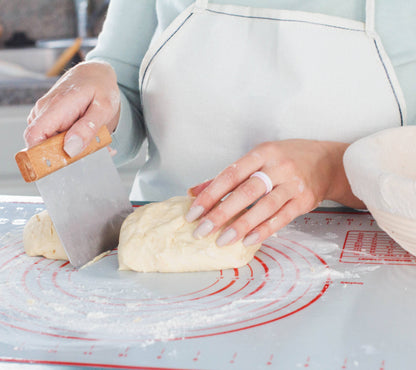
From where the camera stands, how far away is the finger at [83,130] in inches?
31.5

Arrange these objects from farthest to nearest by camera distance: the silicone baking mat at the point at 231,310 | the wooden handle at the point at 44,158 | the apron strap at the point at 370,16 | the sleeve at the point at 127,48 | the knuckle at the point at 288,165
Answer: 1. the sleeve at the point at 127,48
2. the apron strap at the point at 370,16
3. the knuckle at the point at 288,165
4. the wooden handle at the point at 44,158
5. the silicone baking mat at the point at 231,310

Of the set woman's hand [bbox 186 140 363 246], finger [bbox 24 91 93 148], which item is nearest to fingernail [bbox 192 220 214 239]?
woman's hand [bbox 186 140 363 246]

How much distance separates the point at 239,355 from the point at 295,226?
0.39 m

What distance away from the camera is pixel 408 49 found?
0.98m

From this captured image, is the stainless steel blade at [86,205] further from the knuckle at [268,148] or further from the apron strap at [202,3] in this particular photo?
the apron strap at [202,3]

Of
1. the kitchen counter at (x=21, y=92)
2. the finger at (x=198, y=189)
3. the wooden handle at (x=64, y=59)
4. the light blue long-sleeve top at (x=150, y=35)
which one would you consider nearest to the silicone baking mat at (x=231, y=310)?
the finger at (x=198, y=189)

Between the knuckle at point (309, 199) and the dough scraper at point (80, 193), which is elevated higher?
the dough scraper at point (80, 193)

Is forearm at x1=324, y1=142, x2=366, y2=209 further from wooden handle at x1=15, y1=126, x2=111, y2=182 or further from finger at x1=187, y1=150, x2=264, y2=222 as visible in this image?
wooden handle at x1=15, y1=126, x2=111, y2=182

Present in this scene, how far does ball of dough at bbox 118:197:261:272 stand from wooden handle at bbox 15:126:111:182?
128 mm

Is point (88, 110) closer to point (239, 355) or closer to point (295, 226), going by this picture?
point (295, 226)

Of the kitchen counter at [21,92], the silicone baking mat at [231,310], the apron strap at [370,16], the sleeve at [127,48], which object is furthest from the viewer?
the kitchen counter at [21,92]

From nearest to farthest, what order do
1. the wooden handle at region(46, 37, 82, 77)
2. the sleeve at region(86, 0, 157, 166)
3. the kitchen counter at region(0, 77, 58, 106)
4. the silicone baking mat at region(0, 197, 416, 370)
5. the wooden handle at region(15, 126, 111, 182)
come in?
the silicone baking mat at region(0, 197, 416, 370)
the wooden handle at region(15, 126, 111, 182)
the sleeve at region(86, 0, 157, 166)
the kitchen counter at region(0, 77, 58, 106)
the wooden handle at region(46, 37, 82, 77)

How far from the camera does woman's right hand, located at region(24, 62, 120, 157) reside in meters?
→ 0.83

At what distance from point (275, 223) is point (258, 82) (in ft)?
0.99
